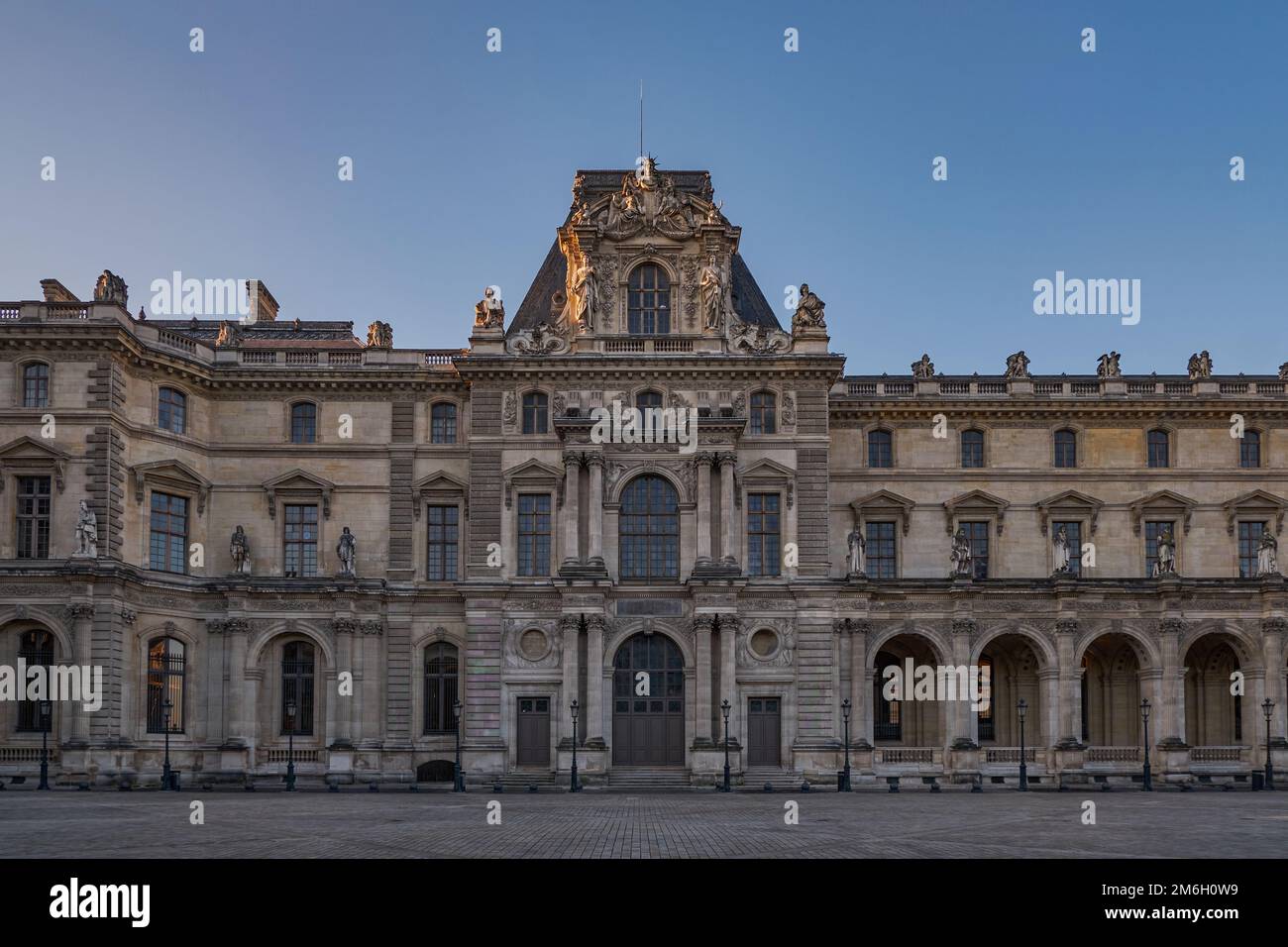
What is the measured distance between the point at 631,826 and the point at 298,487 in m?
31.2

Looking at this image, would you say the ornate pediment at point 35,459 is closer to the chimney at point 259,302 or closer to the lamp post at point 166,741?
the lamp post at point 166,741

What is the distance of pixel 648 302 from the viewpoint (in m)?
58.4

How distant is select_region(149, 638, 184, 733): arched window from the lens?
53969mm

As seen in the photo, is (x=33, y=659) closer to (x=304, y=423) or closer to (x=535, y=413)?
(x=304, y=423)

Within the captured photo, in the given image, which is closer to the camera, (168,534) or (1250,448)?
(168,534)

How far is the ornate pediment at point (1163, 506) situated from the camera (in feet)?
199

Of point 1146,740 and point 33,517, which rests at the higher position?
point 33,517

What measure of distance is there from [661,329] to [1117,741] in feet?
87.3

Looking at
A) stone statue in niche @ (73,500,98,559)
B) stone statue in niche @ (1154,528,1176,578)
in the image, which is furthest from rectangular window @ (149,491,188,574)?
stone statue in niche @ (1154,528,1176,578)

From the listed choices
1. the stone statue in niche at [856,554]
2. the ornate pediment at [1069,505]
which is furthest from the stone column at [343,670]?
the ornate pediment at [1069,505]

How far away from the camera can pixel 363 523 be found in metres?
58.4

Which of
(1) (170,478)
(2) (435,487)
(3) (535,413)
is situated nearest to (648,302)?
(3) (535,413)
